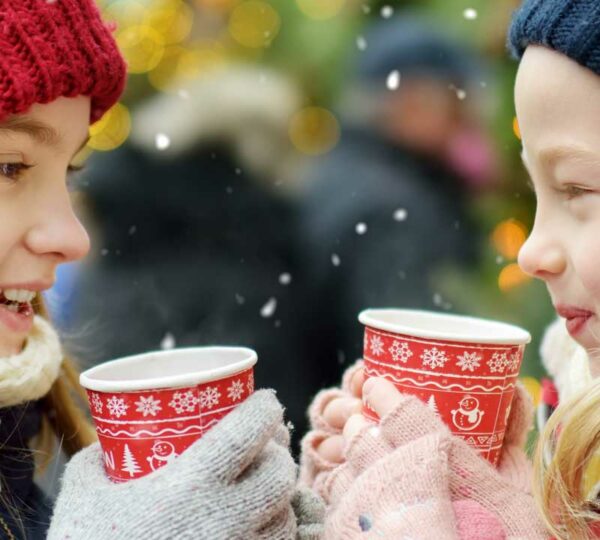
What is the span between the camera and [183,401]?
0.72 m

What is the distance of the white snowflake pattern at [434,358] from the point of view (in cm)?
80

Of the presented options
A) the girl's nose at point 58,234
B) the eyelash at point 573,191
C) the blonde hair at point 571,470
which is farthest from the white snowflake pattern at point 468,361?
the girl's nose at point 58,234

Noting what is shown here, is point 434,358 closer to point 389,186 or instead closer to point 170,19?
point 389,186

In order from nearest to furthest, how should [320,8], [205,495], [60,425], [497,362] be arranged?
[205,495], [497,362], [60,425], [320,8]

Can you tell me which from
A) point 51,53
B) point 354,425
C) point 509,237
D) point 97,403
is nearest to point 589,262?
point 354,425

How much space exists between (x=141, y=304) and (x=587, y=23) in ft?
3.78

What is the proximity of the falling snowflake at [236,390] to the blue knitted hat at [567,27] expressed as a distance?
0.47 m

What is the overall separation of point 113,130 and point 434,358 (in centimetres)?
107

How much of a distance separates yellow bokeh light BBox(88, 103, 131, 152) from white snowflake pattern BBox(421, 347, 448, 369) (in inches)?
41.6

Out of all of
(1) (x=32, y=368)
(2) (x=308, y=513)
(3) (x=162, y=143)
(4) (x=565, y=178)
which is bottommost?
(2) (x=308, y=513)

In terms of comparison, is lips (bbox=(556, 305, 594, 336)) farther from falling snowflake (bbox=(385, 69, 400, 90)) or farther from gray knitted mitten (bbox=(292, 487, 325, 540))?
falling snowflake (bbox=(385, 69, 400, 90))

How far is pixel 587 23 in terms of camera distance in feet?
2.59

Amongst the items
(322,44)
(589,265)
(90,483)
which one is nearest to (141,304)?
(322,44)

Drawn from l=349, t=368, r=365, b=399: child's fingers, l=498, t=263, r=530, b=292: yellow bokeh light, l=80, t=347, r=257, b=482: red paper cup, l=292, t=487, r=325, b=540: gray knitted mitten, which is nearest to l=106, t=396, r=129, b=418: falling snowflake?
l=80, t=347, r=257, b=482: red paper cup
